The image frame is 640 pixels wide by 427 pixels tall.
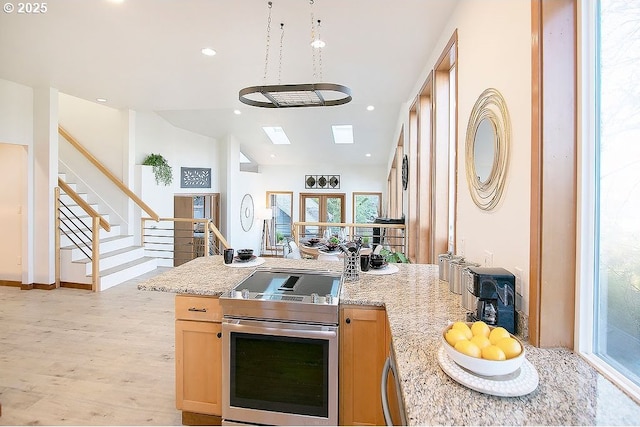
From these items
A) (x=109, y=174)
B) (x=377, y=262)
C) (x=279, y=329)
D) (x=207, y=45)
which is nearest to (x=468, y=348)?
(x=279, y=329)

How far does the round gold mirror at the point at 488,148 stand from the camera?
1.71m

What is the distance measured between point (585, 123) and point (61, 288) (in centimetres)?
628

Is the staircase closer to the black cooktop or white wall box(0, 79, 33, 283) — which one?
white wall box(0, 79, 33, 283)

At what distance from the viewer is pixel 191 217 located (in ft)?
26.9

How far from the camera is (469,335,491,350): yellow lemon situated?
115 centimetres

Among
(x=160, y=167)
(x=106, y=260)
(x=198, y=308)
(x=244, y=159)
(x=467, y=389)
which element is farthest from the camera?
(x=244, y=159)

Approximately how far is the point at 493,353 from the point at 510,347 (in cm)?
7

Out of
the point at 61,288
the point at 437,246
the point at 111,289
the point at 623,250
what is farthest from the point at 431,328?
the point at 61,288

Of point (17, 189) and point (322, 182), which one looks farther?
point (322, 182)

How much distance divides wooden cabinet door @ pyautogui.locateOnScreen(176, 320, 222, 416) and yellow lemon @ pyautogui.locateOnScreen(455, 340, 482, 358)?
1343mm

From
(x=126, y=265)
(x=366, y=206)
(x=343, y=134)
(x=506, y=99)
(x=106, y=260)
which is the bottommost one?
(x=126, y=265)

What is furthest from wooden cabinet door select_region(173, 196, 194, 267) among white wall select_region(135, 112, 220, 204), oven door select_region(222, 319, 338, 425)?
oven door select_region(222, 319, 338, 425)

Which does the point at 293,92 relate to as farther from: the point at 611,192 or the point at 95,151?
the point at 95,151

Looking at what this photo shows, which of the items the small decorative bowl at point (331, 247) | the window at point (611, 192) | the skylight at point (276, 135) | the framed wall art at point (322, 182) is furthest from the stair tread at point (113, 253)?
the framed wall art at point (322, 182)
